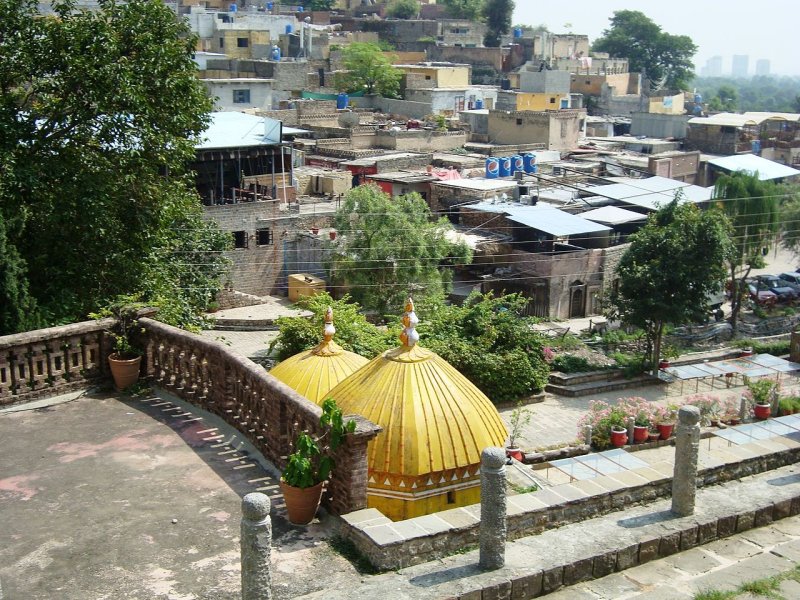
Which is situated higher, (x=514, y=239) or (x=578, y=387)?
(x=514, y=239)

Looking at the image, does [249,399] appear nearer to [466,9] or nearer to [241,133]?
[241,133]

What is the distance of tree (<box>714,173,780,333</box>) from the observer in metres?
40.1

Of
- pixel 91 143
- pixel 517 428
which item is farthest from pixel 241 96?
pixel 91 143

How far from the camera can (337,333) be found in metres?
20.2

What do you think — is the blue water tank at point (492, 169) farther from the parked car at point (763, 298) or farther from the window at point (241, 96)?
the window at point (241, 96)

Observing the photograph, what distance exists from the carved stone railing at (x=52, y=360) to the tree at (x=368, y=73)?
59261 mm

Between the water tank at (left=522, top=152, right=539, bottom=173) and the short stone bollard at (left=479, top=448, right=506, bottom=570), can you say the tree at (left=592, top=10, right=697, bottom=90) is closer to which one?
the water tank at (left=522, top=152, right=539, bottom=173)

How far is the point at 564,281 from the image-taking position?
1422 inches

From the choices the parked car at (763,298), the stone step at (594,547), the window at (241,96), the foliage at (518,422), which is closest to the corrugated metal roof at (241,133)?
the window at (241,96)

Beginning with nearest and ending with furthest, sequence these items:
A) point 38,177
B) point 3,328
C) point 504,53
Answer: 1. point 3,328
2. point 38,177
3. point 504,53

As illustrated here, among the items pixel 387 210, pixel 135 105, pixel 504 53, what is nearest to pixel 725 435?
pixel 135 105

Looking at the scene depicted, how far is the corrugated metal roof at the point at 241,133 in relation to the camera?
1448 inches

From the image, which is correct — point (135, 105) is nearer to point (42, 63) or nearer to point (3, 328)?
point (42, 63)

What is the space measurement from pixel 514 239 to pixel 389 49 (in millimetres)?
53842
